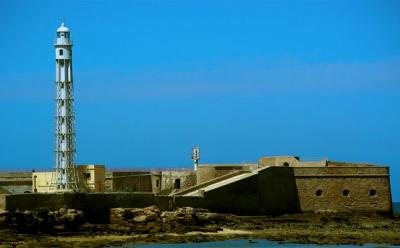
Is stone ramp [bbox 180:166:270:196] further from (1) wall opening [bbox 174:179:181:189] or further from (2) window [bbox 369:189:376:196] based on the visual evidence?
(2) window [bbox 369:189:376:196]

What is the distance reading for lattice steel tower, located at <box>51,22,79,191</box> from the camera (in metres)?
55.8

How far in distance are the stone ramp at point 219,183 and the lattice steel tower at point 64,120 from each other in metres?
5.32

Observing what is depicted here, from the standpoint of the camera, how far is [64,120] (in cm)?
5619

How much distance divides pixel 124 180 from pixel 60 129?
587 cm

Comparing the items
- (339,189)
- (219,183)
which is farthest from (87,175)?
(339,189)

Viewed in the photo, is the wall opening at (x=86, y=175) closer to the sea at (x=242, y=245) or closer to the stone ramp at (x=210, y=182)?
the stone ramp at (x=210, y=182)

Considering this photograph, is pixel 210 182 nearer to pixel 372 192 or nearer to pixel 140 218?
pixel 372 192

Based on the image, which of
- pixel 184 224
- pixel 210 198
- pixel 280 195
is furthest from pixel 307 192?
pixel 184 224

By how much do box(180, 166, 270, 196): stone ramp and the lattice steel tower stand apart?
5.32m

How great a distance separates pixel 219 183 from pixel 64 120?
762 centimetres

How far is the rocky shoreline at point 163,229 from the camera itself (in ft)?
147

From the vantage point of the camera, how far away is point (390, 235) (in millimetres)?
47344

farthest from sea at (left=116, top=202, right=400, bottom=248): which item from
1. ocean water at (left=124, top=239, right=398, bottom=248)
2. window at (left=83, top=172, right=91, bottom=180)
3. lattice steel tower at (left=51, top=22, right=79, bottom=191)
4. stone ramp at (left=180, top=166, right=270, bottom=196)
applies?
window at (left=83, top=172, right=91, bottom=180)

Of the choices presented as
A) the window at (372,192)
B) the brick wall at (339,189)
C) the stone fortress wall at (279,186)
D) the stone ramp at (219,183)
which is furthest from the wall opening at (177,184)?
the window at (372,192)
